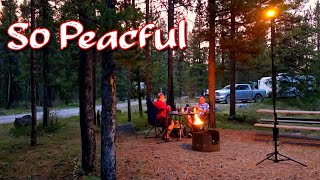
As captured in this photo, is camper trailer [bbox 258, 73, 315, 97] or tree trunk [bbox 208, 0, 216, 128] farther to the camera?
camper trailer [bbox 258, 73, 315, 97]

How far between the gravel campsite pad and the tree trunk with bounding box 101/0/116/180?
65 cm

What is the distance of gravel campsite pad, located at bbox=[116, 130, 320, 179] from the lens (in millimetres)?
6109

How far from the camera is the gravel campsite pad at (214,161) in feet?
20.0

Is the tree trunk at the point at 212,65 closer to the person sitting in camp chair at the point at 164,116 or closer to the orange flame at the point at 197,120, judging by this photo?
the orange flame at the point at 197,120

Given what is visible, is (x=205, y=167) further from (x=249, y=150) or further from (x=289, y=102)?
(x=289, y=102)

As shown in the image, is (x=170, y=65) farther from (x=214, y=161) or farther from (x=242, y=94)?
(x=242, y=94)

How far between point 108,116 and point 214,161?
292cm

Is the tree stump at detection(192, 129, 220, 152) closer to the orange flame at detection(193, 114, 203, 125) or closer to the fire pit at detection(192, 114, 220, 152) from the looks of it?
the fire pit at detection(192, 114, 220, 152)

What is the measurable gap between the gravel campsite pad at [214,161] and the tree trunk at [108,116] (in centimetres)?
65

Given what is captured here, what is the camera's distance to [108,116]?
A: 554 centimetres

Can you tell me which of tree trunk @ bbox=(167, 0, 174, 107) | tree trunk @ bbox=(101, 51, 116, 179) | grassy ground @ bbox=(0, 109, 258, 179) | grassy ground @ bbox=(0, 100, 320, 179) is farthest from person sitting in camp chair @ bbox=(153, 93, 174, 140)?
tree trunk @ bbox=(167, 0, 174, 107)

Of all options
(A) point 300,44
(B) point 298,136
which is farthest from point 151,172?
(A) point 300,44

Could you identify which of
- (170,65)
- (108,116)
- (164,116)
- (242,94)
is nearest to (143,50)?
(164,116)

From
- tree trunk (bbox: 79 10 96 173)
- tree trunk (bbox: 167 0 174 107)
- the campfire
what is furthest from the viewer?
tree trunk (bbox: 167 0 174 107)
